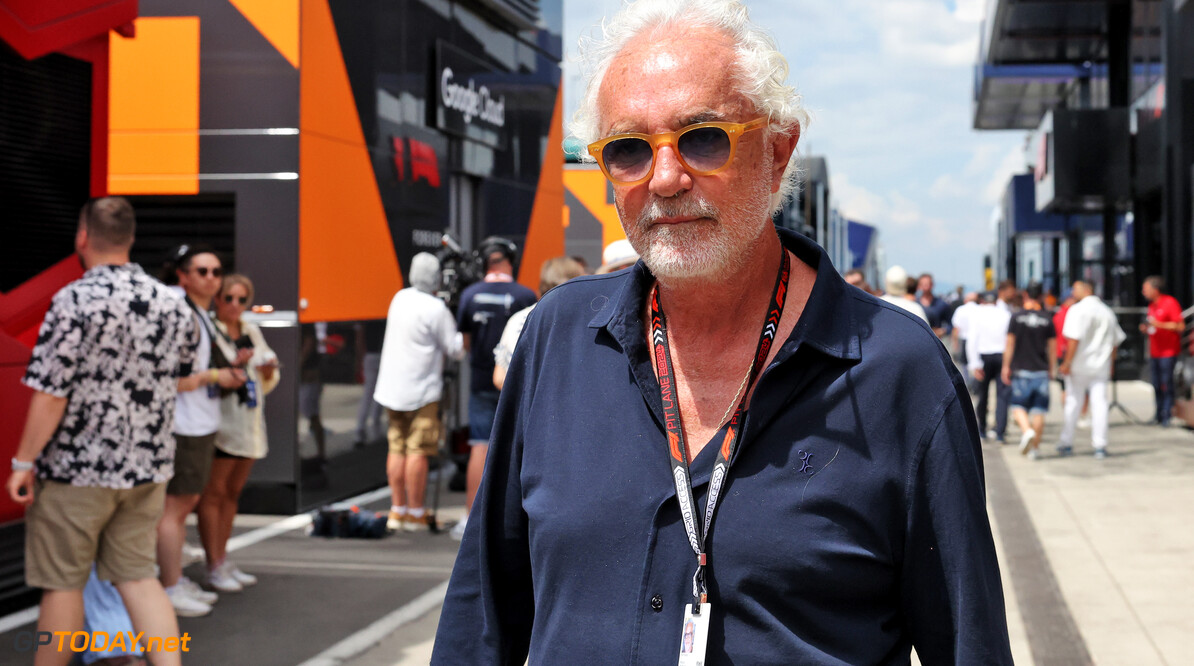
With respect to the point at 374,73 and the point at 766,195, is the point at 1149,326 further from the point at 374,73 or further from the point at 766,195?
the point at 766,195

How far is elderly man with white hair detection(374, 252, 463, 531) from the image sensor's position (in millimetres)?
8375

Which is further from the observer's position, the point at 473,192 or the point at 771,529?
→ the point at 473,192

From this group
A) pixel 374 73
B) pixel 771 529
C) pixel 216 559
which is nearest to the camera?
pixel 771 529

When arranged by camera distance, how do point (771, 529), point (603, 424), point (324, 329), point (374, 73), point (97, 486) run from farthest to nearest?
1. point (374, 73)
2. point (324, 329)
3. point (97, 486)
4. point (603, 424)
5. point (771, 529)

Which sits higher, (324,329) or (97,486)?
(324,329)

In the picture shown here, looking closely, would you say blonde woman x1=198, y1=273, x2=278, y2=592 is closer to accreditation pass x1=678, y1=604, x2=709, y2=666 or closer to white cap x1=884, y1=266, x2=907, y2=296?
accreditation pass x1=678, y1=604, x2=709, y2=666

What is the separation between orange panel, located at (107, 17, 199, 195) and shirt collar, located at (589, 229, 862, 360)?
7.75 metres

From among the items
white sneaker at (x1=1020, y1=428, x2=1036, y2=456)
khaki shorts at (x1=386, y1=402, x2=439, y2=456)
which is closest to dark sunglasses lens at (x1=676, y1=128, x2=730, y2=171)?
khaki shorts at (x1=386, y1=402, x2=439, y2=456)

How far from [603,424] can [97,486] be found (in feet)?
10.9

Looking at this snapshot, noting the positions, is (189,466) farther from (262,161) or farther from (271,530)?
(262,161)

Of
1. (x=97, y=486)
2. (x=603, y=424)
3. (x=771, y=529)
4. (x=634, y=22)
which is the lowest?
(x=97, y=486)

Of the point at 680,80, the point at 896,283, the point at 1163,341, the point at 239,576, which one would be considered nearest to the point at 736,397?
the point at 680,80

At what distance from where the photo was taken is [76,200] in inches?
273

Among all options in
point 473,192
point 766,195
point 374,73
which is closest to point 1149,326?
point 473,192
